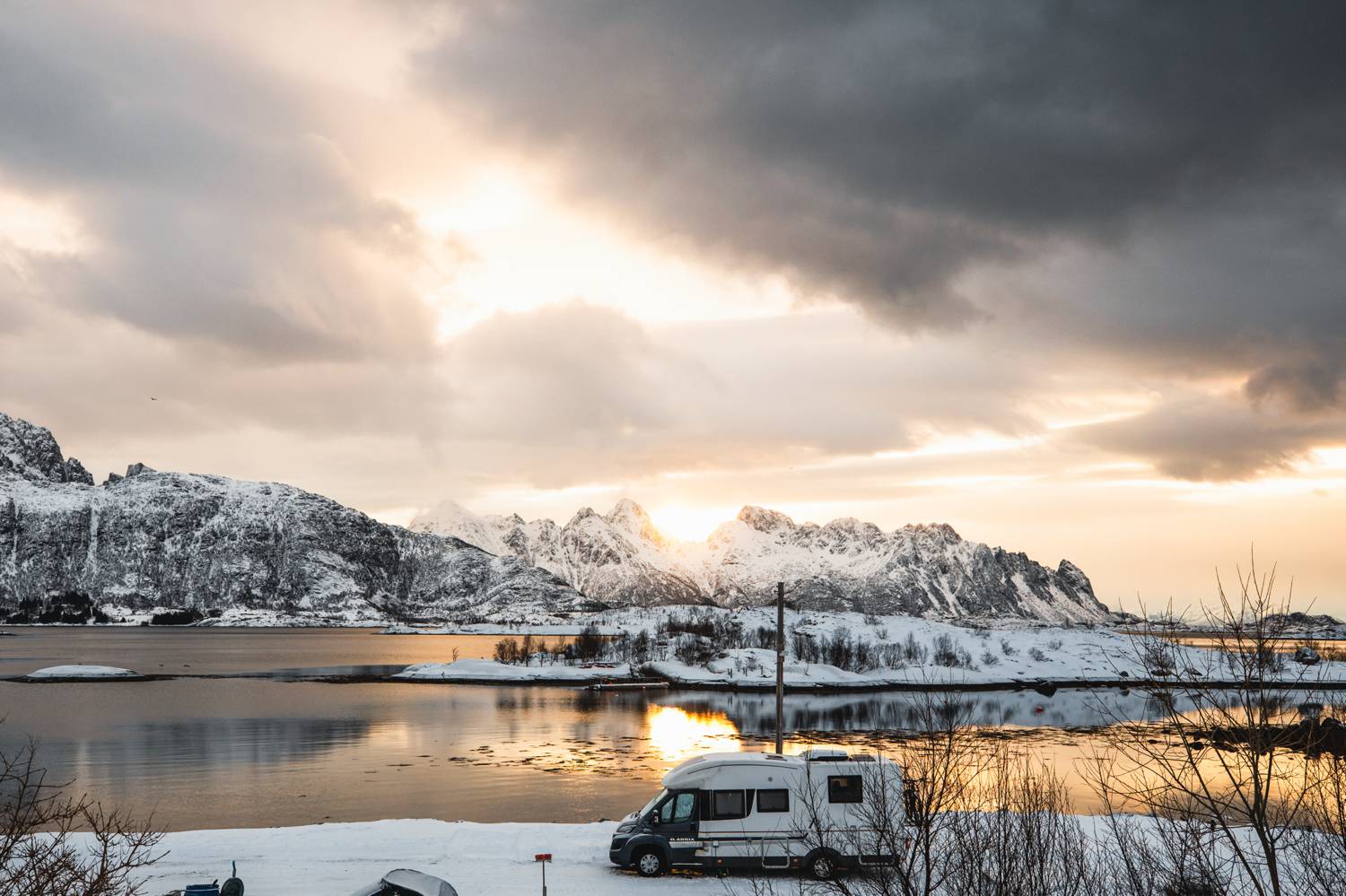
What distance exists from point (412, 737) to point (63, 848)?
174 feet

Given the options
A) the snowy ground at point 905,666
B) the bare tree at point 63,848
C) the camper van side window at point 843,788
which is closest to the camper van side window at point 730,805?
the camper van side window at point 843,788

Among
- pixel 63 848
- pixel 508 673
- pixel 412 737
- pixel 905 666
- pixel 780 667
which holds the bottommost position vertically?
pixel 508 673

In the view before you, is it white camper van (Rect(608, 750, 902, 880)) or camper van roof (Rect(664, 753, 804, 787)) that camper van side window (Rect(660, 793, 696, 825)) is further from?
camper van roof (Rect(664, 753, 804, 787))

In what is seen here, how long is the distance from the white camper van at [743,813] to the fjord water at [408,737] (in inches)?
410

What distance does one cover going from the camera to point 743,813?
2531 centimetres

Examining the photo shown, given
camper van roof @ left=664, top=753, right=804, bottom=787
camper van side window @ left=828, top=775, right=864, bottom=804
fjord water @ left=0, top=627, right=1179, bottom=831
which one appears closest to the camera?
camper van side window @ left=828, top=775, right=864, bottom=804

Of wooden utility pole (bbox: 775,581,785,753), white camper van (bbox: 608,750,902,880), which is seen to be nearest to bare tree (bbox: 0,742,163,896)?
white camper van (bbox: 608,750,902,880)

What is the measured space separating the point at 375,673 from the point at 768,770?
132330 millimetres

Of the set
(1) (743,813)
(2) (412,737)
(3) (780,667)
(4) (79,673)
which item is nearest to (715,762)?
(1) (743,813)

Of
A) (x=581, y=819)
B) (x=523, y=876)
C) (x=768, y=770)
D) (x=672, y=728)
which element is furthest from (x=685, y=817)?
(x=672, y=728)

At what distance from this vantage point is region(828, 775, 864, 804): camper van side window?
25.1 m

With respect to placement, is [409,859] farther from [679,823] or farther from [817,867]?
[817,867]

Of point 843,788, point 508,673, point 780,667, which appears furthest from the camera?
point 508,673

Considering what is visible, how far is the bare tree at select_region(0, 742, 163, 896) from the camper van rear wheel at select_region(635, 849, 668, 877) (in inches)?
483
